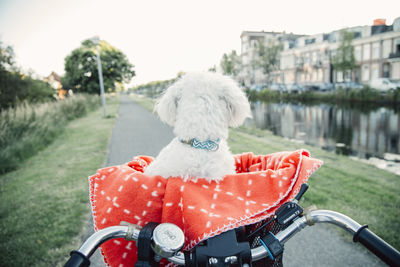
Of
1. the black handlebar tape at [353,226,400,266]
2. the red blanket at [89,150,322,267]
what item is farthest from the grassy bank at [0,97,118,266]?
the black handlebar tape at [353,226,400,266]

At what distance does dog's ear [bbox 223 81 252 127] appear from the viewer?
1717 mm

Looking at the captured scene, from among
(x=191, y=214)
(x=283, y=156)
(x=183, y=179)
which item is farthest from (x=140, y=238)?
(x=283, y=156)

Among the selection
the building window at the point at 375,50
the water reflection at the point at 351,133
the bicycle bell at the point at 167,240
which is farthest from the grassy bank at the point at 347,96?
the bicycle bell at the point at 167,240

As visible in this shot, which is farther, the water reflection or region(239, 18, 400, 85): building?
region(239, 18, 400, 85): building

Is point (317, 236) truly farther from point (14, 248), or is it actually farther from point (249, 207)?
point (14, 248)

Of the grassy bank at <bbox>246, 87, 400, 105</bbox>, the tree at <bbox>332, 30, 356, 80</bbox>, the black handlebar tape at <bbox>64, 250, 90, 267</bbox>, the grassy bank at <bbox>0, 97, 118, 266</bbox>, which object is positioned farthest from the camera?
the tree at <bbox>332, 30, 356, 80</bbox>

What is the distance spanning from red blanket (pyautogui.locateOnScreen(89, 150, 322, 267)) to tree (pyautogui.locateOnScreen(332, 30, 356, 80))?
3437 centimetres

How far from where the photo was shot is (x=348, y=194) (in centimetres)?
390

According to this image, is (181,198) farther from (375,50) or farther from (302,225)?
(375,50)

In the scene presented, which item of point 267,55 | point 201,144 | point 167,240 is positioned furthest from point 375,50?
point 167,240

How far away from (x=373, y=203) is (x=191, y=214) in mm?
3682

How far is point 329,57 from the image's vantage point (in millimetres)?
39750

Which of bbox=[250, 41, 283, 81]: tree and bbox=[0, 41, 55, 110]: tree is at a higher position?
bbox=[250, 41, 283, 81]: tree

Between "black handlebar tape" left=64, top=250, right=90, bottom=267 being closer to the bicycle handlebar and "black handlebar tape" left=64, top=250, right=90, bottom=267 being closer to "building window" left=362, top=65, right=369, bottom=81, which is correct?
the bicycle handlebar
